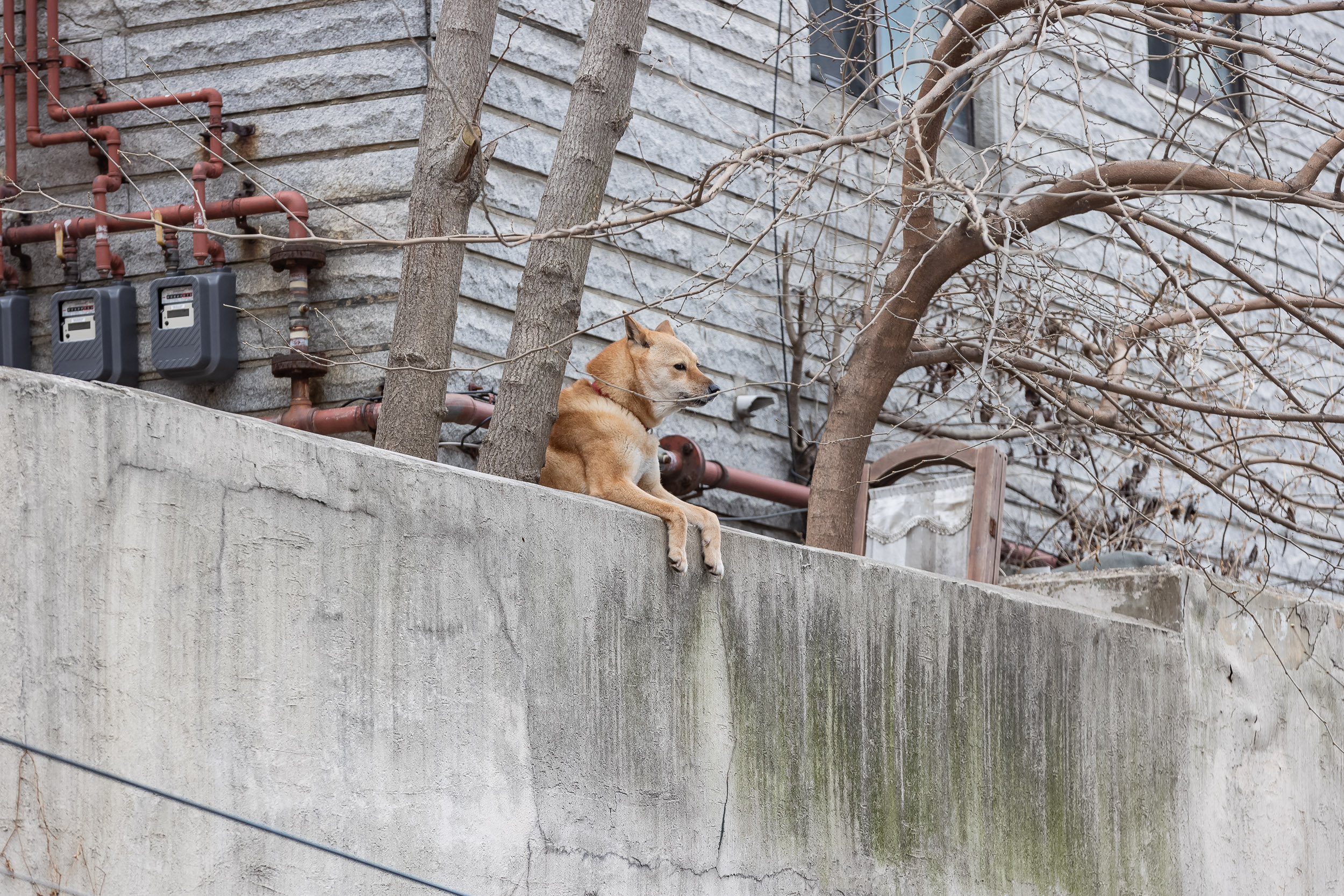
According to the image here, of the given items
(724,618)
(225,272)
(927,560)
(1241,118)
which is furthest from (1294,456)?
(225,272)

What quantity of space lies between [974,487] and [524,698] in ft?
10.4

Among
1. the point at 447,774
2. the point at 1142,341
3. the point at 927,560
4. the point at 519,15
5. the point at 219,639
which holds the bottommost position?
the point at 447,774

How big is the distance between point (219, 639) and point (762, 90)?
5215mm

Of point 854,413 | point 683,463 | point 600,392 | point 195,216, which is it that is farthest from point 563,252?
point 195,216

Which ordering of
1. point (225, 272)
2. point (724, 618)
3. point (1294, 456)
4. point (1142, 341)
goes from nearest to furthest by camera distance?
point (724, 618) < point (1142, 341) < point (225, 272) < point (1294, 456)

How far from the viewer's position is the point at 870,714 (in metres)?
4.92

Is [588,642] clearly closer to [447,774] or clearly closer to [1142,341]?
[447,774]

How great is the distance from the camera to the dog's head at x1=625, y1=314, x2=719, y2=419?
5410 mm

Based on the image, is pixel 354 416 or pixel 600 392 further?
pixel 354 416

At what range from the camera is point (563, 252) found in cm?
515

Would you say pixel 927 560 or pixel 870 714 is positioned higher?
pixel 927 560

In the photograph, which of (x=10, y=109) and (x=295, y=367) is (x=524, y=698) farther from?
(x=10, y=109)

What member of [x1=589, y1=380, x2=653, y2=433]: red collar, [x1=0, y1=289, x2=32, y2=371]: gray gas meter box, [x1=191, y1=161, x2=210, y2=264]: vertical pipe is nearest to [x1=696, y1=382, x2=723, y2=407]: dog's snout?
[x1=589, y1=380, x2=653, y2=433]: red collar

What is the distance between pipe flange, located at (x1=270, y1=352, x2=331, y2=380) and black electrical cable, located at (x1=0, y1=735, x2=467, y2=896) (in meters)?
3.07
